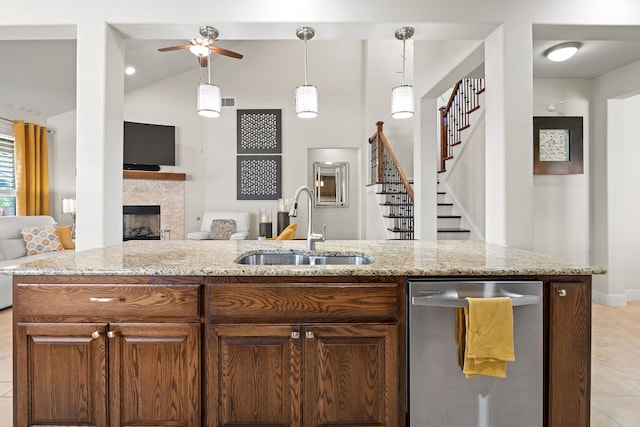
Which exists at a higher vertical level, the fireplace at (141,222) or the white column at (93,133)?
the white column at (93,133)

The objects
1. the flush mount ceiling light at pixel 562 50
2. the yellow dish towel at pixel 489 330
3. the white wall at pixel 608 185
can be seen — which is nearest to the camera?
the yellow dish towel at pixel 489 330

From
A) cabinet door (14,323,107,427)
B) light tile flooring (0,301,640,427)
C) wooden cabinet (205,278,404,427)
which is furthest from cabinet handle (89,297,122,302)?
light tile flooring (0,301,640,427)

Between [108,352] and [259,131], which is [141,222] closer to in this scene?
[259,131]

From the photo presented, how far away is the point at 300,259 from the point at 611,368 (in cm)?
243

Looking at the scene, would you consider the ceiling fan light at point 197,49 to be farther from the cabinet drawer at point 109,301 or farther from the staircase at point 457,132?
the cabinet drawer at point 109,301

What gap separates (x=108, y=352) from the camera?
61.8 inches

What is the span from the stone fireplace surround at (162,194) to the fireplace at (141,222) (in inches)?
3.7

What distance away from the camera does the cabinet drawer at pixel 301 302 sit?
1.57 metres

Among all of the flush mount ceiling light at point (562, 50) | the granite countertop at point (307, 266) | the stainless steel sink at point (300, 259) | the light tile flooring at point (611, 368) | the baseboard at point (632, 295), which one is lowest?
the light tile flooring at point (611, 368)

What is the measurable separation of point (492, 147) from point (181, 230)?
652cm

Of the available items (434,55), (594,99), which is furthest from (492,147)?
(594,99)

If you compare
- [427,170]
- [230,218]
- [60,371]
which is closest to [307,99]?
[60,371]

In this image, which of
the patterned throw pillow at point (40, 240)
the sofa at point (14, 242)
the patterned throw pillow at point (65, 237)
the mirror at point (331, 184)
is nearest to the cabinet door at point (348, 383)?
the sofa at point (14, 242)

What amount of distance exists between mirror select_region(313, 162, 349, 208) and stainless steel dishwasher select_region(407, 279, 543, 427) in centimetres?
663
